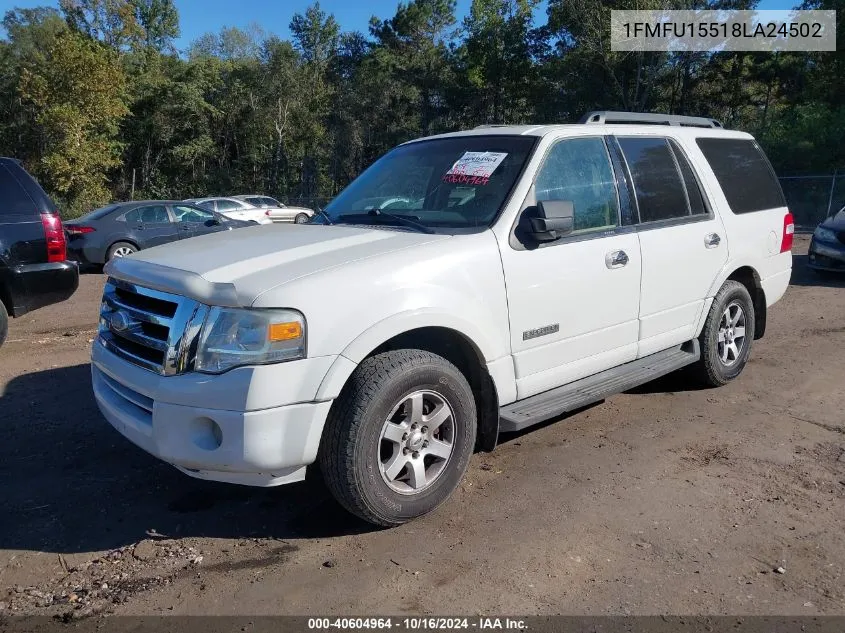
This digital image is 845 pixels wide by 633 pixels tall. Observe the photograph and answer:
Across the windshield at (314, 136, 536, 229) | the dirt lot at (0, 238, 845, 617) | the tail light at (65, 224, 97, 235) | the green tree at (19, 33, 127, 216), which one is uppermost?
the green tree at (19, 33, 127, 216)

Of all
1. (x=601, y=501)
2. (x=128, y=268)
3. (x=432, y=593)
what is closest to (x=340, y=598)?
(x=432, y=593)

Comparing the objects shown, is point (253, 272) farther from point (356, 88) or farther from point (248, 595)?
point (356, 88)

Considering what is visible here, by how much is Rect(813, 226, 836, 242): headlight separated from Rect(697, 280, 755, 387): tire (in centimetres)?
622

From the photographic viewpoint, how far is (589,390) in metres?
4.16

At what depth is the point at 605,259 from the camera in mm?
4199

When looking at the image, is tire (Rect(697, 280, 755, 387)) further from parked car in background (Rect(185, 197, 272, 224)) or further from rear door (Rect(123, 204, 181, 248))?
parked car in background (Rect(185, 197, 272, 224))

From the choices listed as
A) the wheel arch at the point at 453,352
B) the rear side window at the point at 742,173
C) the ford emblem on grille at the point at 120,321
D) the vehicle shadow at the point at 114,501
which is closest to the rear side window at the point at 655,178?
the rear side window at the point at 742,173

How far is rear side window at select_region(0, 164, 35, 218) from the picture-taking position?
618 cm

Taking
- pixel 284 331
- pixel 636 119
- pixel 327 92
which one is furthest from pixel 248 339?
pixel 327 92

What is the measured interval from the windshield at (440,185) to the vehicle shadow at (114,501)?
5.48ft

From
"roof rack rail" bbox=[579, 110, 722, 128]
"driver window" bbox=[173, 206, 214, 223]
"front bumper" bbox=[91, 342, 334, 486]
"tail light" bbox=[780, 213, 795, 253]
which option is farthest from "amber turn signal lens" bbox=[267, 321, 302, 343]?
"driver window" bbox=[173, 206, 214, 223]

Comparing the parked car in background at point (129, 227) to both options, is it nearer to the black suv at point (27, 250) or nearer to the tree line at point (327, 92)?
the black suv at point (27, 250)

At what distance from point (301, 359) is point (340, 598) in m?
1.00

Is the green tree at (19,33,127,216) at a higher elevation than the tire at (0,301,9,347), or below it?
higher
